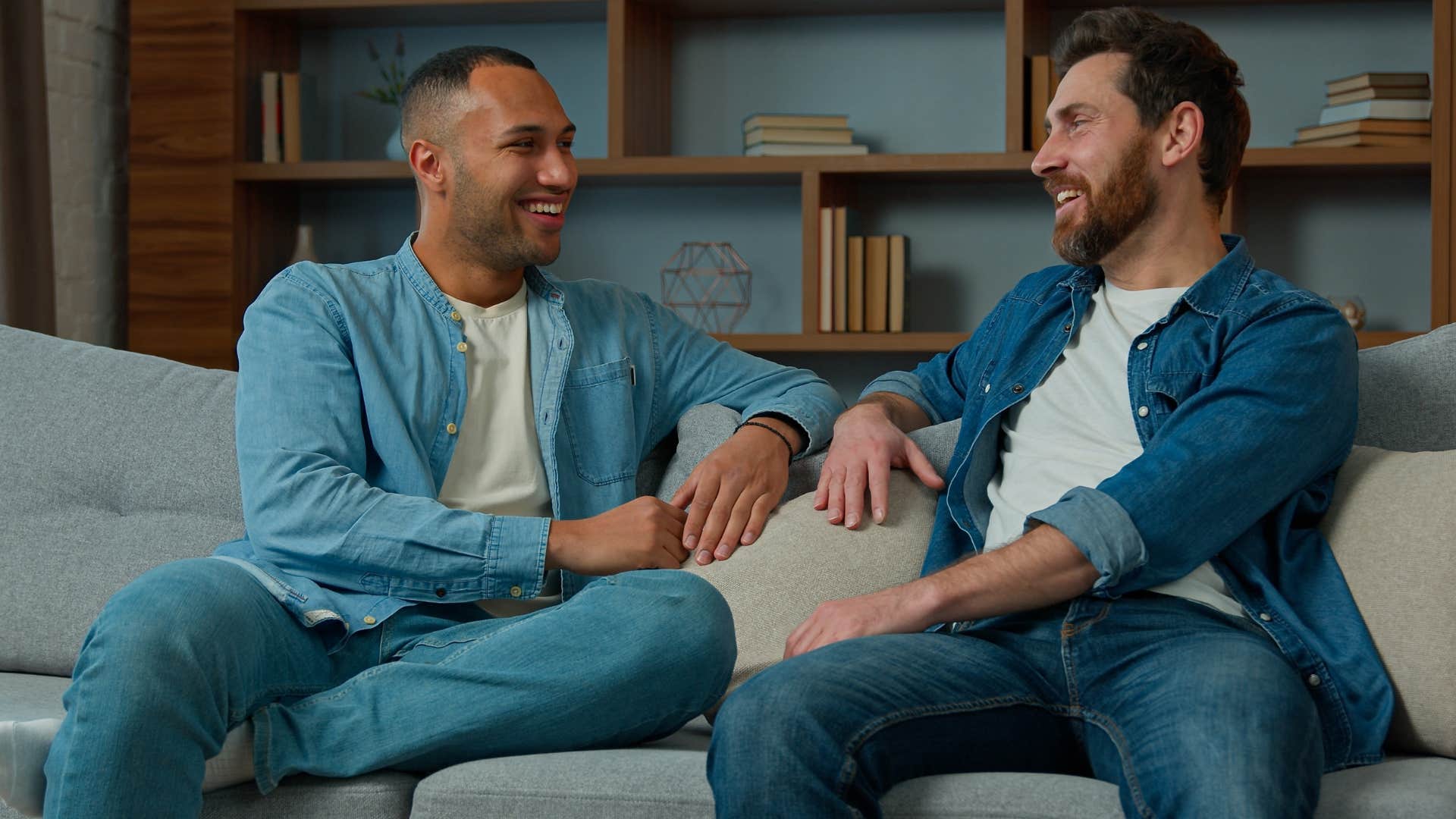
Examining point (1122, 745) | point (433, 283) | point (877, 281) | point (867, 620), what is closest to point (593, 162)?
point (877, 281)

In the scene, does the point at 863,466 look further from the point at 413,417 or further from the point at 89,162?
the point at 89,162

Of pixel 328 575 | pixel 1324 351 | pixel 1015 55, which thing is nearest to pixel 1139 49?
pixel 1324 351

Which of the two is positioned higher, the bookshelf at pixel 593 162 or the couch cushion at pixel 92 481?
the bookshelf at pixel 593 162

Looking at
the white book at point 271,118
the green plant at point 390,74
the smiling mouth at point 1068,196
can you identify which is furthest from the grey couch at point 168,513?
the green plant at point 390,74

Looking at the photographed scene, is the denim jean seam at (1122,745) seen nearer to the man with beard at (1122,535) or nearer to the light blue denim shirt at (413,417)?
the man with beard at (1122,535)

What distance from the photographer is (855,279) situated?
3.56 m

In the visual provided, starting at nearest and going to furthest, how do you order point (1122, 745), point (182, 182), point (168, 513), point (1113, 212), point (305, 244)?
1. point (1122, 745)
2. point (1113, 212)
3. point (168, 513)
4. point (182, 182)
5. point (305, 244)

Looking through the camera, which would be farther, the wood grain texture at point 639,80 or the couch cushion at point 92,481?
the wood grain texture at point 639,80

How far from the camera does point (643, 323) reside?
2.02m

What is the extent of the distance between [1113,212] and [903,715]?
2.34 feet

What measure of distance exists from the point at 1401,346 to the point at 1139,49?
0.49m

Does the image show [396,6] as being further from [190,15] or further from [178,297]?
[178,297]

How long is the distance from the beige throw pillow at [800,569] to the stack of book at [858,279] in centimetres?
182

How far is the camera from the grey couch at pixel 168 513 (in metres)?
1.38
